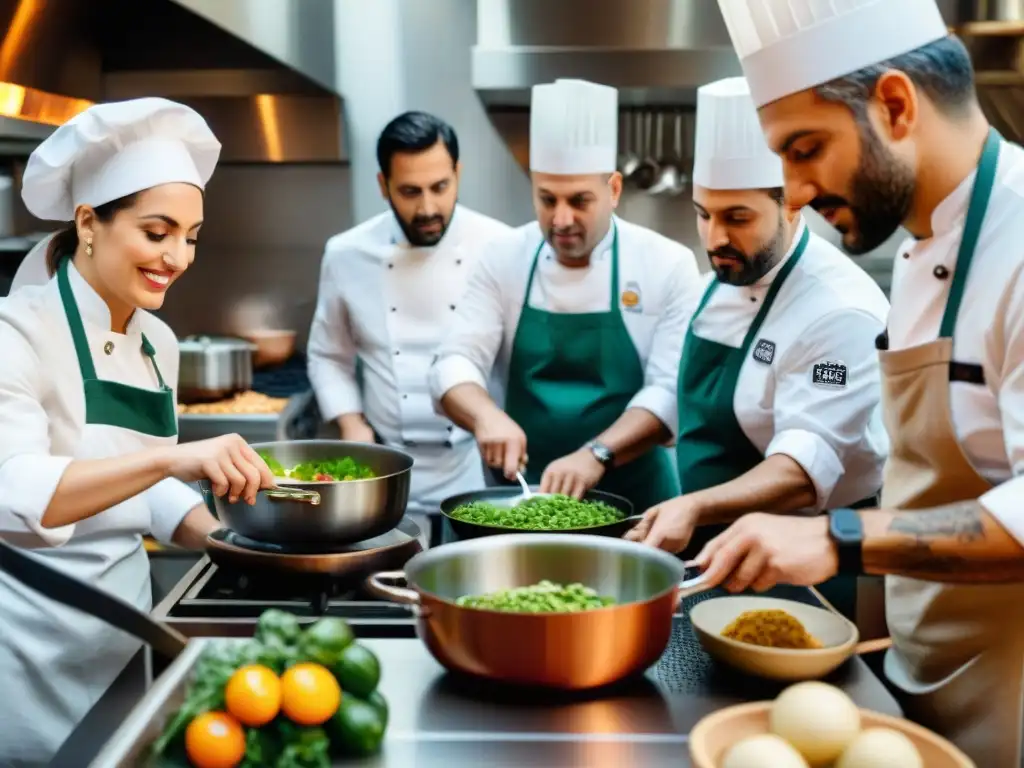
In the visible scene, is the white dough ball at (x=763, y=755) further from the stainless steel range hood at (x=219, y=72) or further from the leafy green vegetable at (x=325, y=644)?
the stainless steel range hood at (x=219, y=72)

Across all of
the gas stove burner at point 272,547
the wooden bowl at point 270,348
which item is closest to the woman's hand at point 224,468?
the gas stove burner at point 272,547

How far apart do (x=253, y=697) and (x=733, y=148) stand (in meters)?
1.47

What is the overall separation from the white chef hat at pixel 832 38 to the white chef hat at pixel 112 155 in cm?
97

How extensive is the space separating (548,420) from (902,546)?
1483mm

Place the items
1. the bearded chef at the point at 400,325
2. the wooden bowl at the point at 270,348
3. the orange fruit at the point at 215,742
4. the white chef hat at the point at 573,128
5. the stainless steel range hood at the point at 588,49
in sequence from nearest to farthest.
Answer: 1. the orange fruit at the point at 215,742
2. the white chef hat at the point at 573,128
3. the stainless steel range hood at the point at 588,49
4. the bearded chef at the point at 400,325
5. the wooden bowl at the point at 270,348

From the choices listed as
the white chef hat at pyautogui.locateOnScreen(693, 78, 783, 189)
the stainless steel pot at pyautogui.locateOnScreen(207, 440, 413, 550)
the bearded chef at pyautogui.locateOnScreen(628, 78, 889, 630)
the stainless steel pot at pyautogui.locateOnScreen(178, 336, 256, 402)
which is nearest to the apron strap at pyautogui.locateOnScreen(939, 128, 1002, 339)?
the bearded chef at pyautogui.locateOnScreen(628, 78, 889, 630)

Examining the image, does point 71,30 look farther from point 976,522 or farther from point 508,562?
point 976,522

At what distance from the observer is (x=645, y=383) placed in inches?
105

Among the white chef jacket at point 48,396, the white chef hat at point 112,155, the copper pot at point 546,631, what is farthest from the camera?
the white chef hat at point 112,155

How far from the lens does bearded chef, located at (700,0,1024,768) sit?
1206mm

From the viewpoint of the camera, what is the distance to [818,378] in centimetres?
196

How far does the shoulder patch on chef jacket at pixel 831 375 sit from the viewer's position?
195 cm

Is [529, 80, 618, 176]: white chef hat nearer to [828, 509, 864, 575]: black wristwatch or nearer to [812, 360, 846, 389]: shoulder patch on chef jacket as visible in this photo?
[812, 360, 846, 389]: shoulder patch on chef jacket

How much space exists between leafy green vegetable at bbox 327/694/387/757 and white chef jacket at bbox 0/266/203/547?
2.18 ft
